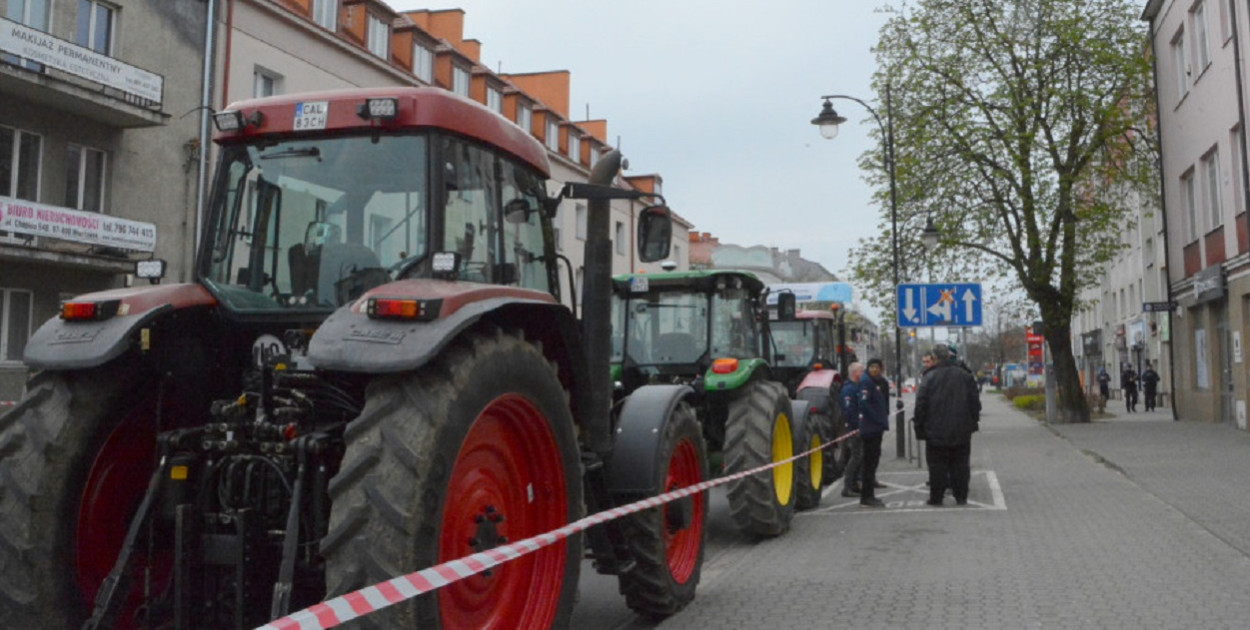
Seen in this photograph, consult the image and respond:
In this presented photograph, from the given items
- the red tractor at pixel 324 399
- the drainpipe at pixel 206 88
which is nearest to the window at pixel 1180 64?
the drainpipe at pixel 206 88

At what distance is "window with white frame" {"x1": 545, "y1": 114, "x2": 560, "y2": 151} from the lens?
1470 inches

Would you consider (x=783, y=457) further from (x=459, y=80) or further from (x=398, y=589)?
(x=459, y=80)

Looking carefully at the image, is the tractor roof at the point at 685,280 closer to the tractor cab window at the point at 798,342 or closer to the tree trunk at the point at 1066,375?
the tractor cab window at the point at 798,342

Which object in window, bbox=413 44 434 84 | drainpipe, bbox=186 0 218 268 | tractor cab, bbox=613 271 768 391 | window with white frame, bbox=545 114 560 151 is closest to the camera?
tractor cab, bbox=613 271 768 391

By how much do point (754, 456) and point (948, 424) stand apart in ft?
11.6

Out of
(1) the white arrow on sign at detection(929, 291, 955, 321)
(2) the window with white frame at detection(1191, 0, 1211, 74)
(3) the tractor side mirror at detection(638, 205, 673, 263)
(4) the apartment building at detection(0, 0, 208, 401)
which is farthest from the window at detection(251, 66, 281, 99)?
(2) the window with white frame at detection(1191, 0, 1211, 74)

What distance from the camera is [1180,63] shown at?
25.8m

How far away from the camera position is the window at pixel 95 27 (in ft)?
61.8

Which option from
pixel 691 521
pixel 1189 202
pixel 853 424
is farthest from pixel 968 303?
pixel 1189 202

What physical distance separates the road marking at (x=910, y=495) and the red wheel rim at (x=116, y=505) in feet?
25.8

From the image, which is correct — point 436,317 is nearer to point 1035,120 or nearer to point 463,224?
point 463,224

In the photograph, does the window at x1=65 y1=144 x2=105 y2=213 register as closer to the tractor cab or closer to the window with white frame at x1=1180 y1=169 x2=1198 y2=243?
the tractor cab

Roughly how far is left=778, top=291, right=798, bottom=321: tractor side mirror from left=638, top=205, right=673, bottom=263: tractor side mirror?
18.0 feet

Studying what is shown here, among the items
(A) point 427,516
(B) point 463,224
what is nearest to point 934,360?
(B) point 463,224
